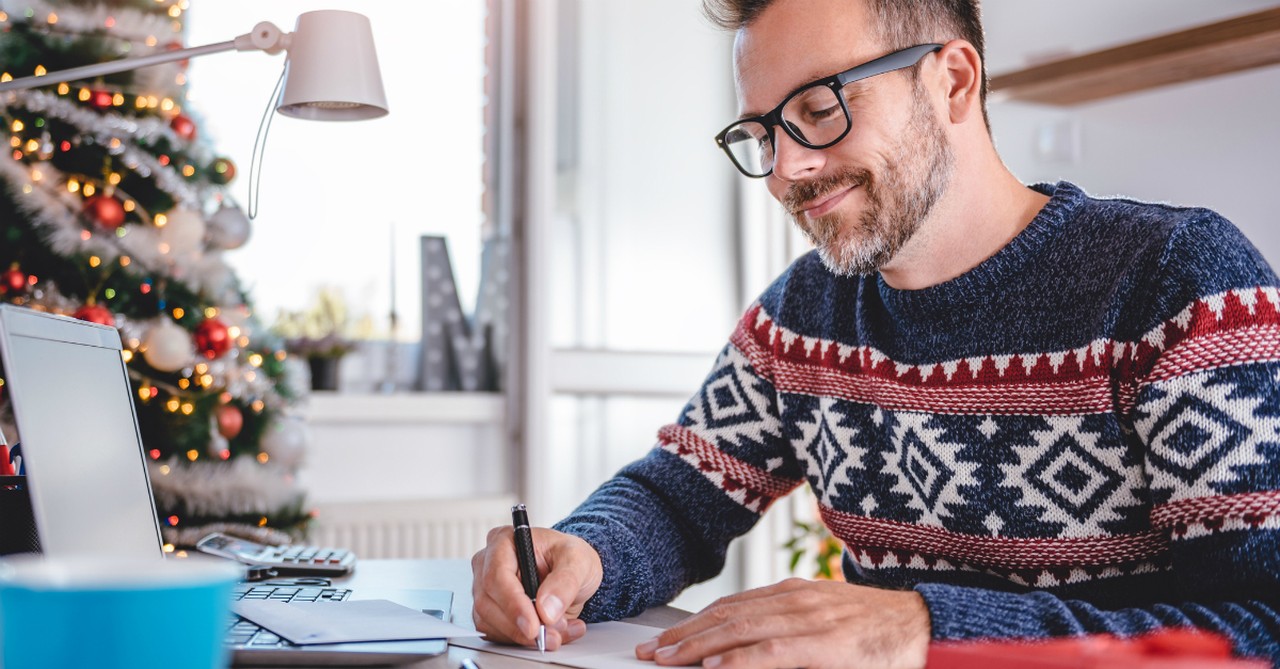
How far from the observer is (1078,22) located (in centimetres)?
259

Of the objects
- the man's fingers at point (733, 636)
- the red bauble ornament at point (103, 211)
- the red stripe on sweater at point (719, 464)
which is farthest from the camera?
the red bauble ornament at point (103, 211)

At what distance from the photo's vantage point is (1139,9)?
7.99 feet

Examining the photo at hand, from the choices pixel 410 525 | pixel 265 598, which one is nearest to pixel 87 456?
pixel 265 598

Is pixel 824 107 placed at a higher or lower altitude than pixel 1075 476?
higher

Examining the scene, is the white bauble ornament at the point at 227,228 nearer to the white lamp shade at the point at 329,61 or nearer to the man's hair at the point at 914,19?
the white lamp shade at the point at 329,61

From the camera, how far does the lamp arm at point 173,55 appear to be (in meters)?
1.08

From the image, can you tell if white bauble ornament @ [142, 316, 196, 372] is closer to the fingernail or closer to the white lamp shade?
the white lamp shade

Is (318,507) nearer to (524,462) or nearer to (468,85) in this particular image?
(524,462)

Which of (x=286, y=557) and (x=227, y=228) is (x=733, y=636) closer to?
(x=286, y=557)

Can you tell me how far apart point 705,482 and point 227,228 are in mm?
1222

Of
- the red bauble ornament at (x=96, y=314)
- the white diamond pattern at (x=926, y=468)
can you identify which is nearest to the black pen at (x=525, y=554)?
the white diamond pattern at (x=926, y=468)

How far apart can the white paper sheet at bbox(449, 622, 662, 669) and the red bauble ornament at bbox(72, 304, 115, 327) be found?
1211mm

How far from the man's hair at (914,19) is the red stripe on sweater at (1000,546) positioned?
0.49 m

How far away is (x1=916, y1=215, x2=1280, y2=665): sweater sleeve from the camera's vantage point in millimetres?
833
